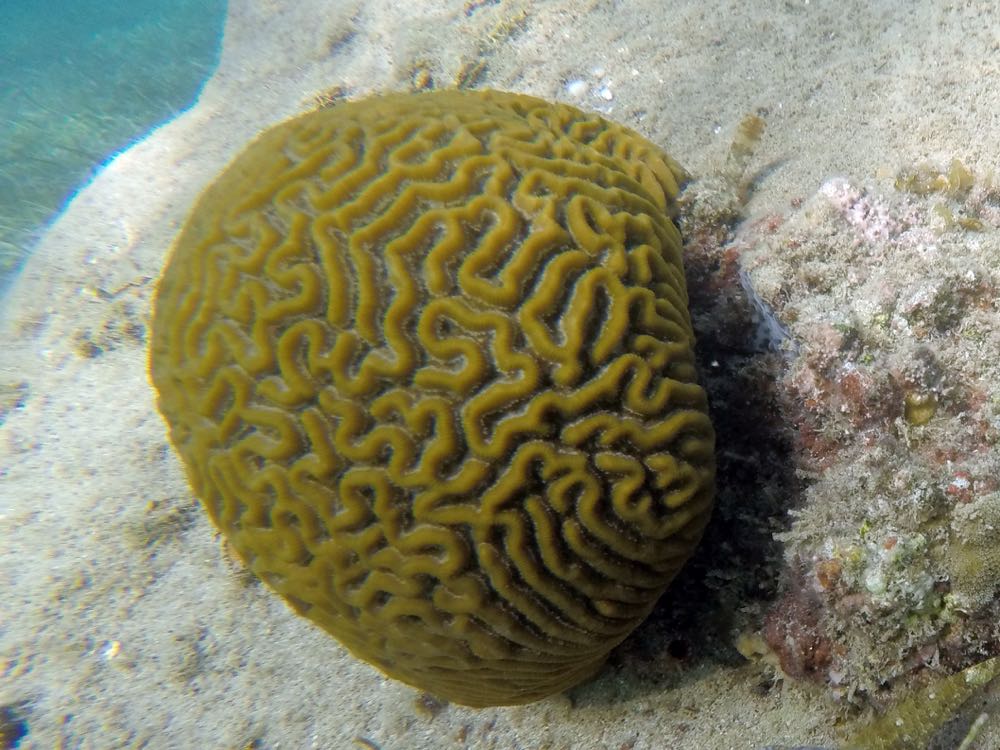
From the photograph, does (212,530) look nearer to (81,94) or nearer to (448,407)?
(448,407)

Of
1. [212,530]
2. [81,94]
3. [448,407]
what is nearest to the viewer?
[448,407]

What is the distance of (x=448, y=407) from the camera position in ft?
8.43

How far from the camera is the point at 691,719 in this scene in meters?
3.01

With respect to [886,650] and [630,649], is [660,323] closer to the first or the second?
[886,650]

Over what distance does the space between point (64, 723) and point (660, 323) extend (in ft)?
Result: 15.5

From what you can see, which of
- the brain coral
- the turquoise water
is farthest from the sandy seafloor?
the turquoise water

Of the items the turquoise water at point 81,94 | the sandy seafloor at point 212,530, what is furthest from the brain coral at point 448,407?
the turquoise water at point 81,94

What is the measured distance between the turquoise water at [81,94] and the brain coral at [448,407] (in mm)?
10130

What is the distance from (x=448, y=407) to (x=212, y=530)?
320cm

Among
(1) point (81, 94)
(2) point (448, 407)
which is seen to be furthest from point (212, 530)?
(1) point (81, 94)

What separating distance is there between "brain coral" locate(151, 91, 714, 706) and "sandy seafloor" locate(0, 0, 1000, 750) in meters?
0.75

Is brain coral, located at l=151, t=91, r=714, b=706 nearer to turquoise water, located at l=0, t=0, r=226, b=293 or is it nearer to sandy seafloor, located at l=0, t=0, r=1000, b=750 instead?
sandy seafloor, located at l=0, t=0, r=1000, b=750

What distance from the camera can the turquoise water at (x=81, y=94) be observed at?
12.3 m

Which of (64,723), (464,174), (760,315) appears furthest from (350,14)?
(64,723)
